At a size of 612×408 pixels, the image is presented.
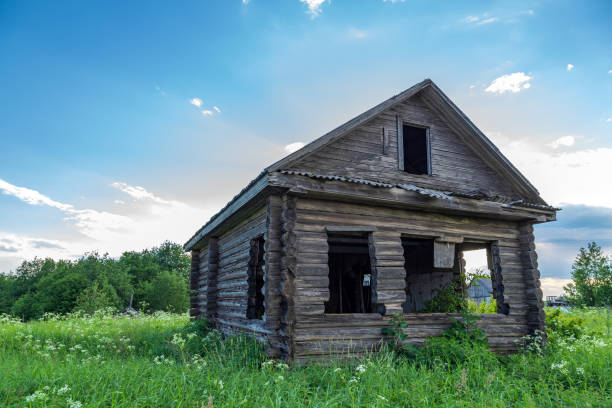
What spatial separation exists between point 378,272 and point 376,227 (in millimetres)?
977

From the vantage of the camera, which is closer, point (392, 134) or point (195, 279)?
point (392, 134)

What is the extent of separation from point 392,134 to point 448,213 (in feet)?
7.82

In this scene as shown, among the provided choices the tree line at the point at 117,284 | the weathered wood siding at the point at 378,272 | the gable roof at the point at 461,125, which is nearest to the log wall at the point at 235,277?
the weathered wood siding at the point at 378,272

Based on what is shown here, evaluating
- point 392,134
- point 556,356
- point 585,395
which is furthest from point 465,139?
point 585,395

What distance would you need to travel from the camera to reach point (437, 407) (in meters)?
4.71

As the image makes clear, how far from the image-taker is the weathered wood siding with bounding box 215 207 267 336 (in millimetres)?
9016

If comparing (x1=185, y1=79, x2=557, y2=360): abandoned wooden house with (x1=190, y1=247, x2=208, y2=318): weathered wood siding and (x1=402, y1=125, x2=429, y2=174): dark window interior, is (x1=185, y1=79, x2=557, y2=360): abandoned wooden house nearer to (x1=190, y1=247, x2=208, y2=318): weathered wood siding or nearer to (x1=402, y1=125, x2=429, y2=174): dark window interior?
(x1=402, y1=125, x2=429, y2=174): dark window interior

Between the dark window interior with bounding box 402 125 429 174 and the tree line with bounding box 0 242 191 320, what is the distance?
28.7 meters

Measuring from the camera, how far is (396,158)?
9625mm

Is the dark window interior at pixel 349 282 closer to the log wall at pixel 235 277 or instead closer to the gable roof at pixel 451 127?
the log wall at pixel 235 277

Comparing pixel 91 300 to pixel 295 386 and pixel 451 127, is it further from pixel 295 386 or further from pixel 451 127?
pixel 295 386

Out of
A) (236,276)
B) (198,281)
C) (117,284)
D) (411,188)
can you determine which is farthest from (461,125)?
(117,284)

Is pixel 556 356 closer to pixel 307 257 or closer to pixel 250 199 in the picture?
pixel 307 257

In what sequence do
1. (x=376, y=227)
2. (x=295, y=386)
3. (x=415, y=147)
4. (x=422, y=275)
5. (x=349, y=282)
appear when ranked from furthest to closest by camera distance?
(x=349, y=282) < (x=422, y=275) < (x=415, y=147) < (x=376, y=227) < (x=295, y=386)
